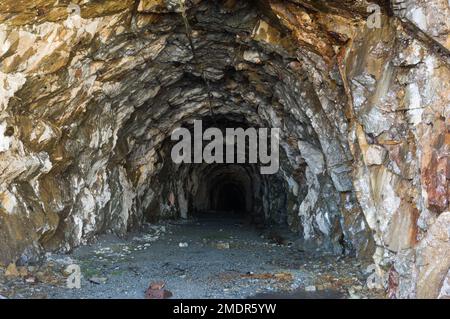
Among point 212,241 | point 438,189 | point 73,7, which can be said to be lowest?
point 212,241

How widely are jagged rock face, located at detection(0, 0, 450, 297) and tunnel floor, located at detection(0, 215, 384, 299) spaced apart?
0.53m

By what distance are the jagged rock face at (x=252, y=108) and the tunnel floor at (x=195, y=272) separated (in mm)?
530

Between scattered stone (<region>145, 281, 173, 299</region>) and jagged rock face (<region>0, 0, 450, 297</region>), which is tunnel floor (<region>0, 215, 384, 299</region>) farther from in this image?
jagged rock face (<region>0, 0, 450, 297</region>)

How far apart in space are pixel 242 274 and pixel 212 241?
16.1 ft

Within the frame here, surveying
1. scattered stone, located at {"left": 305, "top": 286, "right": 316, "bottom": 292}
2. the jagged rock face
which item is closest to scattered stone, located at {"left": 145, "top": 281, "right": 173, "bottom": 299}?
scattered stone, located at {"left": 305, "top": 286, "right": 316, "bottom": 292}

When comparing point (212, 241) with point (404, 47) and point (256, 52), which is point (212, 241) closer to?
point (256, 52)

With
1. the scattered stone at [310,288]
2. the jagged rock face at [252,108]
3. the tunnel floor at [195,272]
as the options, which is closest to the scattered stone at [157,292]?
the tunnel floor at [195,272]

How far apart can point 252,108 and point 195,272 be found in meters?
6.74

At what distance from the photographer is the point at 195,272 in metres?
8.72

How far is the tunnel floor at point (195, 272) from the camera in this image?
6.99 m

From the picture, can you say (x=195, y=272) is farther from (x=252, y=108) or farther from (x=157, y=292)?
(x=252, y=108)

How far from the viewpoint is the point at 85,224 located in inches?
428

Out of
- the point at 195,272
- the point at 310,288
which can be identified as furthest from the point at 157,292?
the point at 310,288
